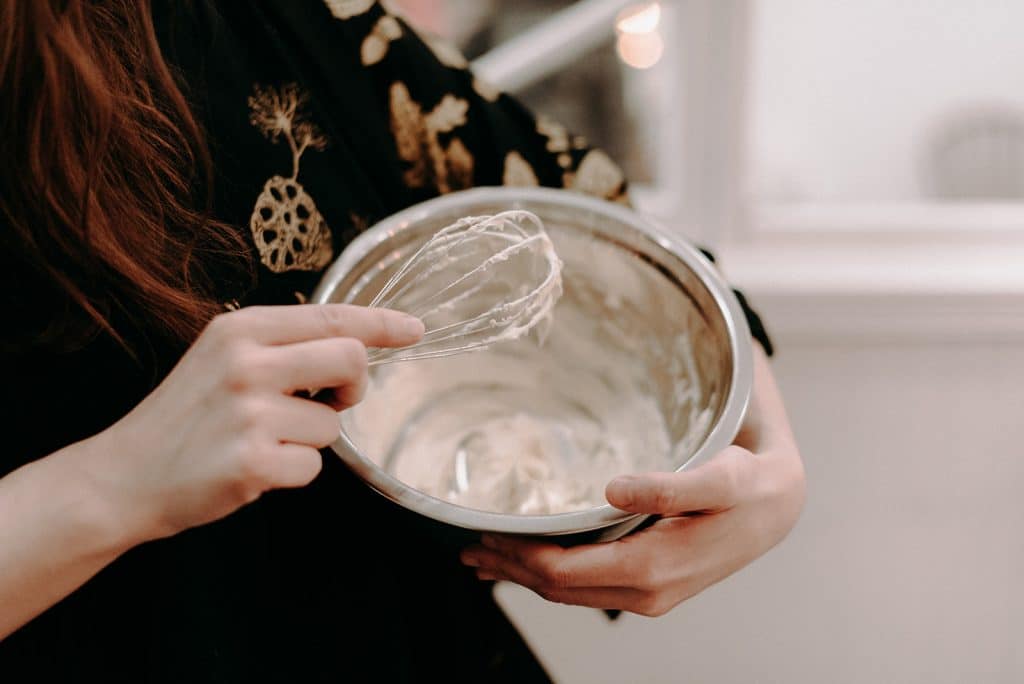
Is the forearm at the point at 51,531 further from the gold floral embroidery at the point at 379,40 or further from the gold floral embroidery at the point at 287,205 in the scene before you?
the gold floral embroidery at the point at 379,40

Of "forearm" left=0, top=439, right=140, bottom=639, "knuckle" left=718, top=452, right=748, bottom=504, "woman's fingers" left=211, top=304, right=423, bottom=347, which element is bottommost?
"knuckle" left=718, top=452, right=748, bottom=504

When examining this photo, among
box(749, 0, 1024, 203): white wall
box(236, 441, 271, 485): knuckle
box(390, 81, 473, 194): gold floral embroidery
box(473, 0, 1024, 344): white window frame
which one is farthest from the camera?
box(749, 0, 1024, 203): white wall

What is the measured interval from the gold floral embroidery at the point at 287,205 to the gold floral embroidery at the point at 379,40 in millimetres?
52

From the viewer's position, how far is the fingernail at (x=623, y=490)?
14.5 inches

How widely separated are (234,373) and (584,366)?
303mm

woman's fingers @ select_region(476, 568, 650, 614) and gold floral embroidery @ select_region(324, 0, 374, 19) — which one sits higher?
gold floral embroidery @ select_region(324, 0, 374, 19)

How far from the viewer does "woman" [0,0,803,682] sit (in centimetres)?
34

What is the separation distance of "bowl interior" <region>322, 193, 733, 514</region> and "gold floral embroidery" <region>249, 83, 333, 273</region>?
0.05m

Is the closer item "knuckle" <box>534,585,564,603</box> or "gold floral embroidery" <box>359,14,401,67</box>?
"knuckle" <box>534,585,564,603</box>

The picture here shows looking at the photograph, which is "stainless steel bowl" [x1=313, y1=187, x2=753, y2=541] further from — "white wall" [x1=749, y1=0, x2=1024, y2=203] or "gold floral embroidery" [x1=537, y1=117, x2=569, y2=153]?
"white wall" [x1=749, y1=0, x2=1024, y2=203]

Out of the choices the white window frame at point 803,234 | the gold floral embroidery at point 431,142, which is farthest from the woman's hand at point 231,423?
the white window frame at point 803,234

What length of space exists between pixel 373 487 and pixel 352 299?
0.14 metres

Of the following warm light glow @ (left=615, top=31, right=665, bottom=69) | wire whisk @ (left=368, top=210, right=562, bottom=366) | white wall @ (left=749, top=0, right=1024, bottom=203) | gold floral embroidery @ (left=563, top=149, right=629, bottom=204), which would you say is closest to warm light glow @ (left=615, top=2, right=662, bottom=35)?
warm light glow @ (left=615, top=31, right=665, bottom=69)

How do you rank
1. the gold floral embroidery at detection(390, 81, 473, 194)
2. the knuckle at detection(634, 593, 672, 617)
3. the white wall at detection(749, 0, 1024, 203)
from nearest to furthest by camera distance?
the knuckle at detection(634, 593, 672, 617) < the gold floral embroidery at detection(390, 81, 473, 194) < the white wall at detection(749, 0, 1024, 203)
